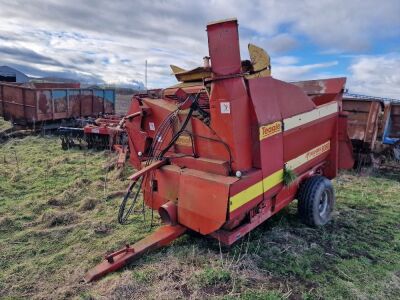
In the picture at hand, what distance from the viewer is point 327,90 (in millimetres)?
4785

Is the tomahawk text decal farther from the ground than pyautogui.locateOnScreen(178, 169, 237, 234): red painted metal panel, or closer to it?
farther from the ground

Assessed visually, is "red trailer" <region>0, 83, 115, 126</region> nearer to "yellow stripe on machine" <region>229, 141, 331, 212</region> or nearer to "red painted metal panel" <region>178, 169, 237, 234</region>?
"red painted metal panel" <region>178, 169, 237, 234</region>

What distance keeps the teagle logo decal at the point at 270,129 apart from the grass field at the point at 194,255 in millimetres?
1153

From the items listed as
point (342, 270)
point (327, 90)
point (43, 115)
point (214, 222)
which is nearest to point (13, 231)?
point (214, 222)

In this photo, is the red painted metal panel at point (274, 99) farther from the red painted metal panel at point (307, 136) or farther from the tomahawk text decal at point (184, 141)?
the tomahawk text decal at point (184, 141)

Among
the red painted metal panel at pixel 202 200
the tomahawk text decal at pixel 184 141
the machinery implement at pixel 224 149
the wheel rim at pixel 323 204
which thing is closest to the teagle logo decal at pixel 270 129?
the machinery implement at pixel 224 149

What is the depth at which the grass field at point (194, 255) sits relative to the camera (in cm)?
282

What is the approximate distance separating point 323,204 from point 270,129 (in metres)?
1.67

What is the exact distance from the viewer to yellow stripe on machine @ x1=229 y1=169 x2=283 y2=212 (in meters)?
2.99

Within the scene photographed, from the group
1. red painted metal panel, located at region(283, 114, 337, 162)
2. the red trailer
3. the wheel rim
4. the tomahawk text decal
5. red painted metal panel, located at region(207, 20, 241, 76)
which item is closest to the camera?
red painted metal panel, located at region(207, 20, 241, 76)

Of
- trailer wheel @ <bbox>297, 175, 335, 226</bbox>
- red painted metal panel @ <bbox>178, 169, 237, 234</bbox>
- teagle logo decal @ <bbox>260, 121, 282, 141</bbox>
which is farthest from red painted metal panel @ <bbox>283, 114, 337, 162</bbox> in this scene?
red painted metal panel @ <bbox>178, 169, 237, 234</bbox>

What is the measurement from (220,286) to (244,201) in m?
0.76

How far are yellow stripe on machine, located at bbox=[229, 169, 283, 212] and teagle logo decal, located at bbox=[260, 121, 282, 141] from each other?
16.8 inches

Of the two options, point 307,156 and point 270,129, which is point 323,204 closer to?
point 307,156
